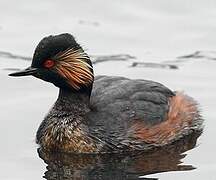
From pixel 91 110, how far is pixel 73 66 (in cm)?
59

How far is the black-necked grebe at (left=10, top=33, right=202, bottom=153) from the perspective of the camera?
11.8 metres

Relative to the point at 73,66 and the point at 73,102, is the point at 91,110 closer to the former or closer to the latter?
the point at 73,102

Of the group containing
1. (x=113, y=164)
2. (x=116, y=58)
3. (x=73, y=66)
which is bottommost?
(x=113, y=164)

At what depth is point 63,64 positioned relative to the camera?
1184cm

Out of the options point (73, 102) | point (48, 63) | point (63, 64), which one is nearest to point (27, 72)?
point (48, 63)

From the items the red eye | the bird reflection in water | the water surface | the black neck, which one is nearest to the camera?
the bird reflection in water

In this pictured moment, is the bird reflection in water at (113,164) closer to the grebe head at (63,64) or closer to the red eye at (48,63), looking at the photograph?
the grebe head at (63,64)

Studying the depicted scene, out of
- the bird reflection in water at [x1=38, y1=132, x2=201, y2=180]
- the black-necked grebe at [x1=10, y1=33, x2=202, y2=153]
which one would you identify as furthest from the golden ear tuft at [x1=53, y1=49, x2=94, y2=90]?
the bird reflection in water at [x1=38, y1=132, x2=201, y2=180]

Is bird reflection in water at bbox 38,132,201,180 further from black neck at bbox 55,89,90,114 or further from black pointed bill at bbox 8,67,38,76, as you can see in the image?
black pointed bill at bbox 8,67,38,76

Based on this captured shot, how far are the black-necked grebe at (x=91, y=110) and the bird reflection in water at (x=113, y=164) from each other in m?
0.11

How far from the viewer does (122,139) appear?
11.9m

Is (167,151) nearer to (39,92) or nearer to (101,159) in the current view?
(101,159)

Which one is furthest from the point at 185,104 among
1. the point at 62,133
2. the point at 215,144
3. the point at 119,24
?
the point at 119,24

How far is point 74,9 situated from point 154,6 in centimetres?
131
